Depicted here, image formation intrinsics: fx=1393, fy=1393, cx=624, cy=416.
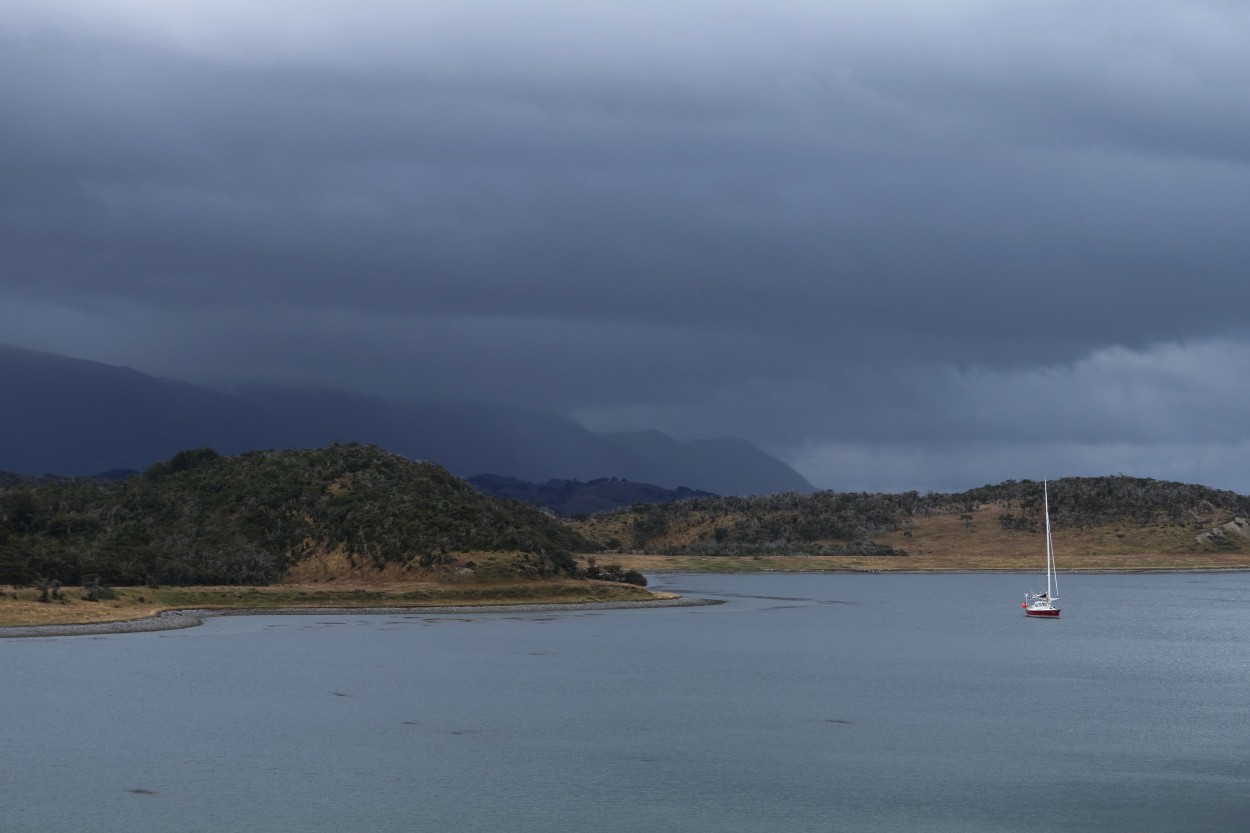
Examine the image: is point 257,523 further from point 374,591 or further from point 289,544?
point 374,591

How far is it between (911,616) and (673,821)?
90026 millimetres

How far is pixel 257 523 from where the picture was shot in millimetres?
145500

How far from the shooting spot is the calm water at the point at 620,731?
4250cm

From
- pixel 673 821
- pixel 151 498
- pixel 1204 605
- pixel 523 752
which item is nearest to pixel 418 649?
pixel 523 752

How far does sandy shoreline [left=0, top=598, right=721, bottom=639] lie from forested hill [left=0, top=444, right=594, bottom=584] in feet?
27.9

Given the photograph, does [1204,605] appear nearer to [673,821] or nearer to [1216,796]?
[1216,796]

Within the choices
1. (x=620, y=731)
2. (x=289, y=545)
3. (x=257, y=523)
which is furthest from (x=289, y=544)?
(x=620, y=731)

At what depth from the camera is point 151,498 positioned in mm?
153375

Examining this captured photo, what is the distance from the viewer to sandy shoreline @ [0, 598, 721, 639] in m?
97.2

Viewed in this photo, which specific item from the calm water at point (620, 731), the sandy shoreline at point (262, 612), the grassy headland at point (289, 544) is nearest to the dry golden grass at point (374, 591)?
the grassy headland at point (289, 544)

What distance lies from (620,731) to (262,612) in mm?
70952

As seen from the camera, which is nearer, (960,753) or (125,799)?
(125,799)

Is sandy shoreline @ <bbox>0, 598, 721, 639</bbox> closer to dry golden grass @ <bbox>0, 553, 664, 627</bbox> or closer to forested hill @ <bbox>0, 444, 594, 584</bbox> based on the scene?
dry golden grass @ <bbox>0, 553, 664, 627</bbox>

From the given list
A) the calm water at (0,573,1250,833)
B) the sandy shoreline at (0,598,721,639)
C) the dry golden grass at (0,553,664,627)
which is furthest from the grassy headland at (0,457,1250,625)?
the calm water at (0,573,1250,833)
